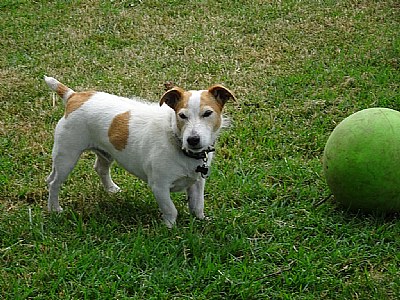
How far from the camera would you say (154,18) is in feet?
29.3

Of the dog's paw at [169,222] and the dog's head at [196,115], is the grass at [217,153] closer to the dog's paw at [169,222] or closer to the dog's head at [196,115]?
the dog's paw at [169,222]

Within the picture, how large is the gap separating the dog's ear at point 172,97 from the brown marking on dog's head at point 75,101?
715mm

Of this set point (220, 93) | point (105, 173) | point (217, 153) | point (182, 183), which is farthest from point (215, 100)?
point (217, 153)

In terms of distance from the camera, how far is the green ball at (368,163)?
4.25 meters

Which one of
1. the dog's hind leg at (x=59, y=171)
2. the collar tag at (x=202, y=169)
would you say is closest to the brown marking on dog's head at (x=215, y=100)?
the collar tag at (x=202, y=169)

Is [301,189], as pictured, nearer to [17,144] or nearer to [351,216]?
[351,216]

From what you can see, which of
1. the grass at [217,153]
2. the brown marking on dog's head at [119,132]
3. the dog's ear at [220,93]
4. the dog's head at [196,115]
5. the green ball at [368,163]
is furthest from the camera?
the brown marking on dog's head at [119,132]

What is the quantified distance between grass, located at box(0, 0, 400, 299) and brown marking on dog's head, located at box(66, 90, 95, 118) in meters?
0.68

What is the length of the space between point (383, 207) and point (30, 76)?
426cm

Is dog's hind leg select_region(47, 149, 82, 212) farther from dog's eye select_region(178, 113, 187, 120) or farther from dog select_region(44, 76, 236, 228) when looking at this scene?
dog's eye select_region(178, 113, 187, 120)

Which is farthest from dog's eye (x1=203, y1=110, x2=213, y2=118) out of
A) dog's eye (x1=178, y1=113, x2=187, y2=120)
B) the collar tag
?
the collar tag

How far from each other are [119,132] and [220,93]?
28.8 inches

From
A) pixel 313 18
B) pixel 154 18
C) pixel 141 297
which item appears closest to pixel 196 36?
pixel 154 18

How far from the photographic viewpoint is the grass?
12.7 feet
